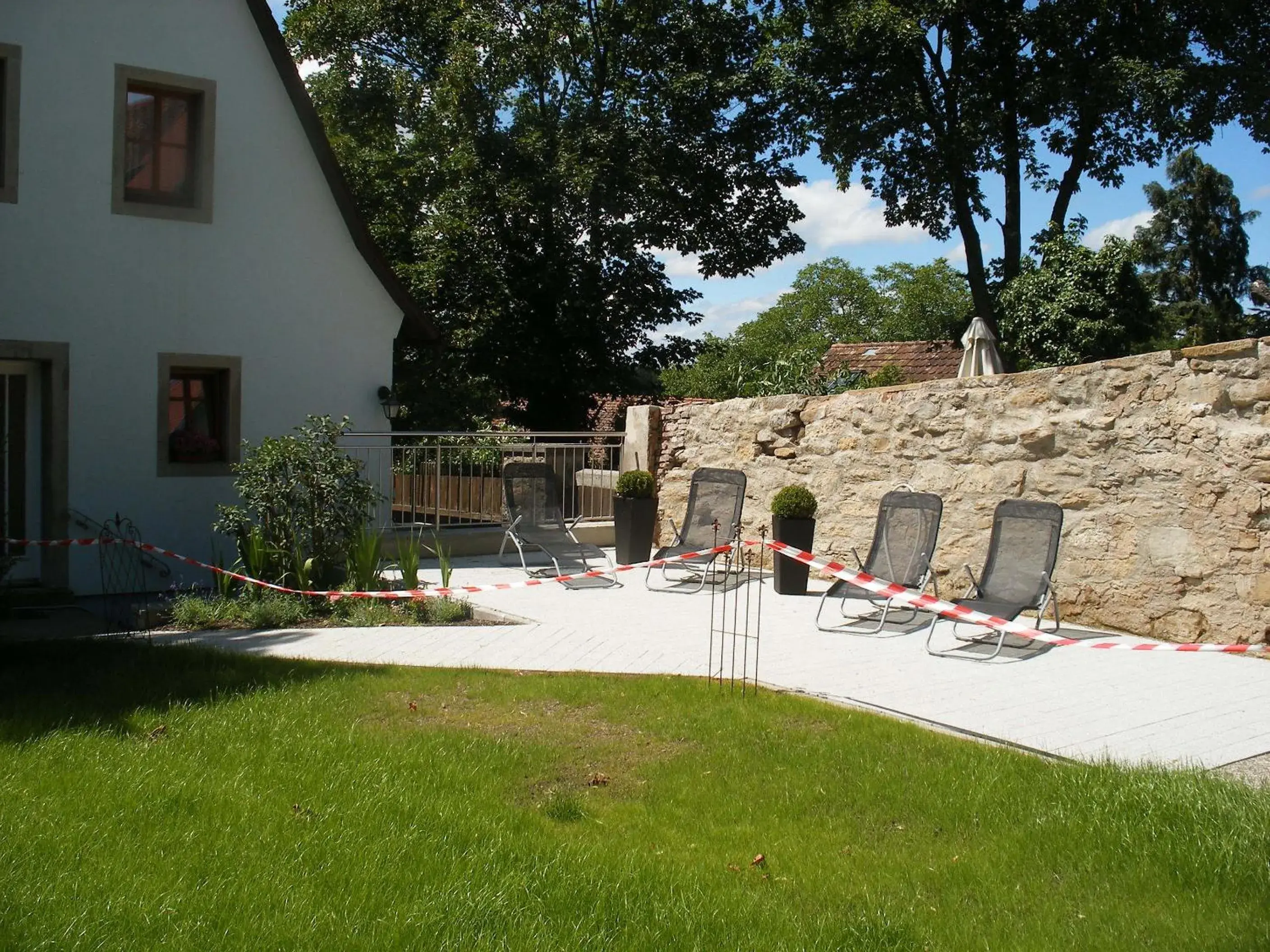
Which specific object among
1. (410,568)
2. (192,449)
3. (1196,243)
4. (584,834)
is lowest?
(584,834)

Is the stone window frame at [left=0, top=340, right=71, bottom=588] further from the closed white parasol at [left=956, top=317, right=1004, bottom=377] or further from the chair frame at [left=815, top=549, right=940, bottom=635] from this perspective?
the closed white parasol at [left=956, top=317, right=1004, bottom=377]

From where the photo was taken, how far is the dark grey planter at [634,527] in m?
12.1

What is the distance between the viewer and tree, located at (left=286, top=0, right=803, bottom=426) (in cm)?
2070

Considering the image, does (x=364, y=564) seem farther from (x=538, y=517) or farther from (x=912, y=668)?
(x=912, y=668)

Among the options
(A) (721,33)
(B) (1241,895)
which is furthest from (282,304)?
(A) (721,33)

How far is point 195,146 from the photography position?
1191cm

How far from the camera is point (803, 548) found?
10711 millimetres

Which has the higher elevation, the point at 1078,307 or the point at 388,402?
the point at 1078,307

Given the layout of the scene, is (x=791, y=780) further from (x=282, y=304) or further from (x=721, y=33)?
(x=721, y=33)

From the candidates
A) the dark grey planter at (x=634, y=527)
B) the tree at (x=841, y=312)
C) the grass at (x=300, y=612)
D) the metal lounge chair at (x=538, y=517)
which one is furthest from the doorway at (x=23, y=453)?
the tree at (x=841, y=312)

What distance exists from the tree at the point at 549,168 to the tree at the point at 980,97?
143 centimetres

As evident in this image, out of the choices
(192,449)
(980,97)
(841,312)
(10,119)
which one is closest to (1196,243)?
(841,312)

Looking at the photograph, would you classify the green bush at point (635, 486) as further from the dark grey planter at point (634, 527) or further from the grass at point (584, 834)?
the grass at point (584, 834)

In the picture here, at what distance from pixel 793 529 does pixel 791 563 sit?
1.01ft
